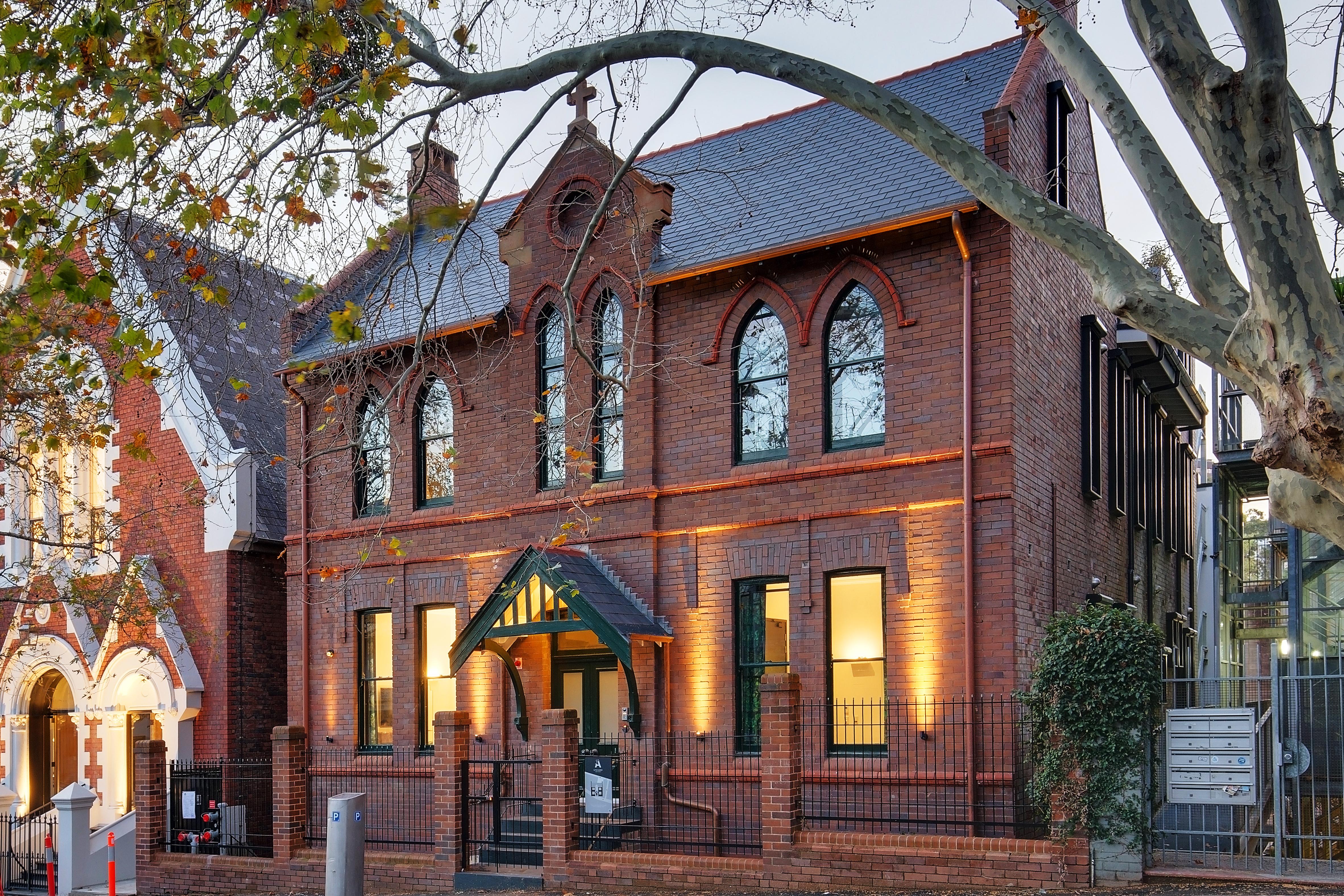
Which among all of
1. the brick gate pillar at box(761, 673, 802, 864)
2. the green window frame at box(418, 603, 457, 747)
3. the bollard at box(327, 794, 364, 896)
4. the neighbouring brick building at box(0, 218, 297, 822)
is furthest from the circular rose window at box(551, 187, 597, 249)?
the bollard at box(327, 794, 364, 896)

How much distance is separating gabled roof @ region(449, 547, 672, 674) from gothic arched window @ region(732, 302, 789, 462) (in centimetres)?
233

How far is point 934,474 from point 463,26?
24.3 feet

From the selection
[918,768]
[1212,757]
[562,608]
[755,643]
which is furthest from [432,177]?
[1212,757]

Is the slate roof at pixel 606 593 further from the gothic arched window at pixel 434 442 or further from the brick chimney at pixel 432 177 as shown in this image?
the brick chimney at pixel 432 177

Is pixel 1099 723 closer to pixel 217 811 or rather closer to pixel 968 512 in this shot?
pixel 968 512

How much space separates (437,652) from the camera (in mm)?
19406

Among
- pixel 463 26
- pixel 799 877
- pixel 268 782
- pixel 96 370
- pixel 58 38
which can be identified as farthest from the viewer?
pixel 96 370

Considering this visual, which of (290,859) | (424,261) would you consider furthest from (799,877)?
(424,261)

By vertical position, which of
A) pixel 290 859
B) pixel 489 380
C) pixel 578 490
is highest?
pixel 489 380

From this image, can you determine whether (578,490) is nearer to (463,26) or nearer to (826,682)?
(826,682)

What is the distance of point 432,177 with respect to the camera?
20562 mm

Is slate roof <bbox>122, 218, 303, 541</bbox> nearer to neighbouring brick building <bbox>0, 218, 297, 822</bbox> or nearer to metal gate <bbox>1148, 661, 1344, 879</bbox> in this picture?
neighbouring brick building <bbox>0, 218, 297, 822</bbox>

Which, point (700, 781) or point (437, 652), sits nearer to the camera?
point (700, 781)

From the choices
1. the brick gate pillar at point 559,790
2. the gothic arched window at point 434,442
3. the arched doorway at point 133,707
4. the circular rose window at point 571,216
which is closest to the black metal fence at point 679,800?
the brick gate pillar at point 559,790
